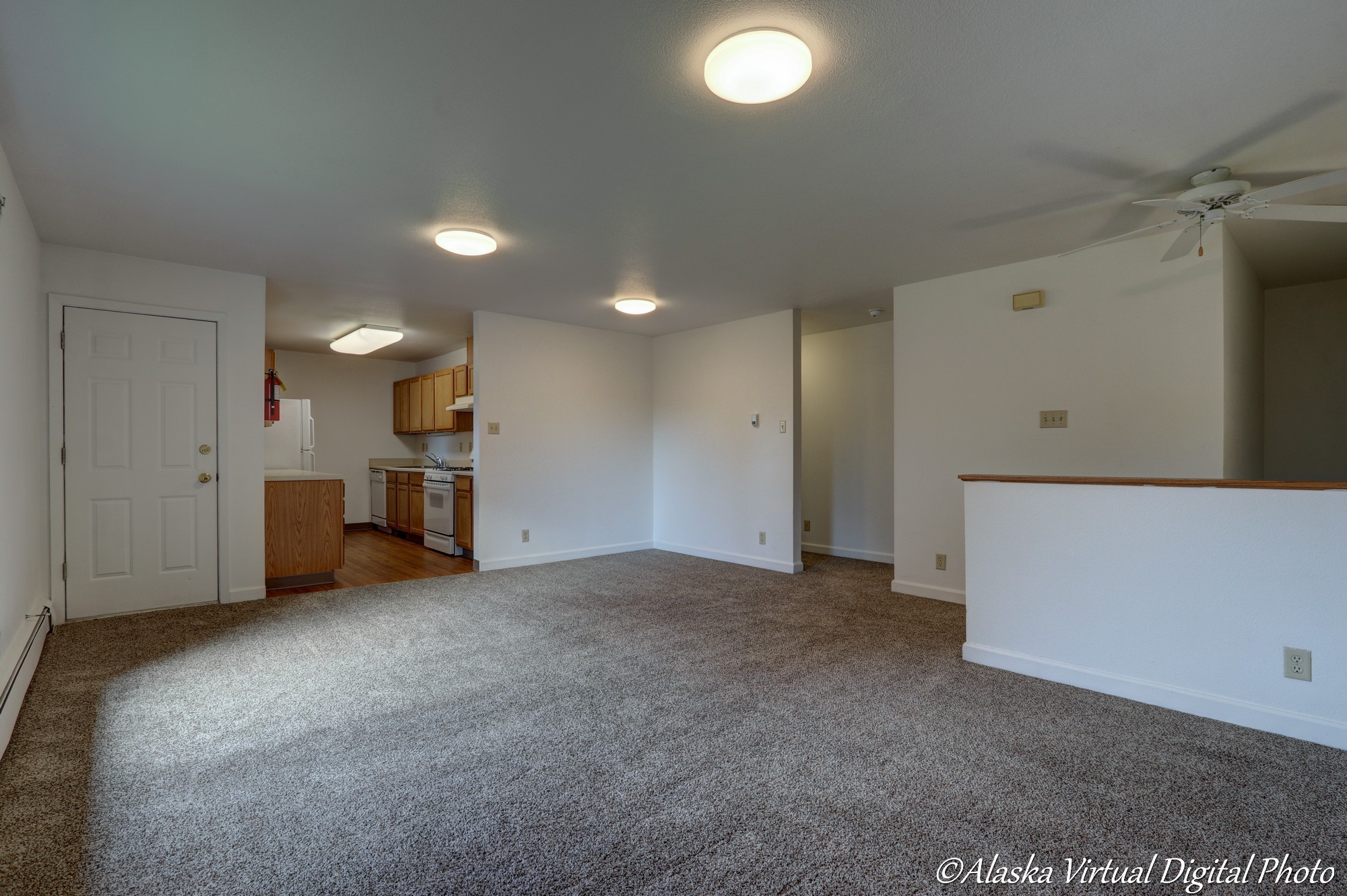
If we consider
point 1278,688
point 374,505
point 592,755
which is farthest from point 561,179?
point 374,505

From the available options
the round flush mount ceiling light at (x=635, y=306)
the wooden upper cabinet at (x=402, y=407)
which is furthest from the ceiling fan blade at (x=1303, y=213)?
the wooden upper cabinet at (x=402, y=407)

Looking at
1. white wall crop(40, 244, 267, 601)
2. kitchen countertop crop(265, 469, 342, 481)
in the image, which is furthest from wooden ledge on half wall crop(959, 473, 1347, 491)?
kitchen countertop crop(265, 469, 342, 481)

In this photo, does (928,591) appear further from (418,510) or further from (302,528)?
(418,510)

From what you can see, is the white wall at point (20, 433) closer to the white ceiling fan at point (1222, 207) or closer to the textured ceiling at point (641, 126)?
the textured ceiling at point (641, 126)

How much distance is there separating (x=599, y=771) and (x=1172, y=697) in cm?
238

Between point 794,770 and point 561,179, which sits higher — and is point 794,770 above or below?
below

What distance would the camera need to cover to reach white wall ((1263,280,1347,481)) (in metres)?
4.59

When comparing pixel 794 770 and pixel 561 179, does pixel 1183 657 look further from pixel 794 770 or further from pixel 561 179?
pixel 561 179

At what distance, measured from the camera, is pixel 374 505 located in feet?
28.3

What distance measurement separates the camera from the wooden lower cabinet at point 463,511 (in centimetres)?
603

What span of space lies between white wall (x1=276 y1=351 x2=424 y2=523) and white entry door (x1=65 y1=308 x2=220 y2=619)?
3.85m

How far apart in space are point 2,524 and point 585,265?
319 cm

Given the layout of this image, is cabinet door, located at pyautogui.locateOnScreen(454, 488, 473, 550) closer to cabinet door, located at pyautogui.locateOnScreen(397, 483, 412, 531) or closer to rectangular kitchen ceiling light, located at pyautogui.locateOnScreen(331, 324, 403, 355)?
cabinet door, located at pyautogui.locateOnScreen(397, 483, 412, 531)

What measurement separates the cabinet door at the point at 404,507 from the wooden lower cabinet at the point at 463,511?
148 cm
